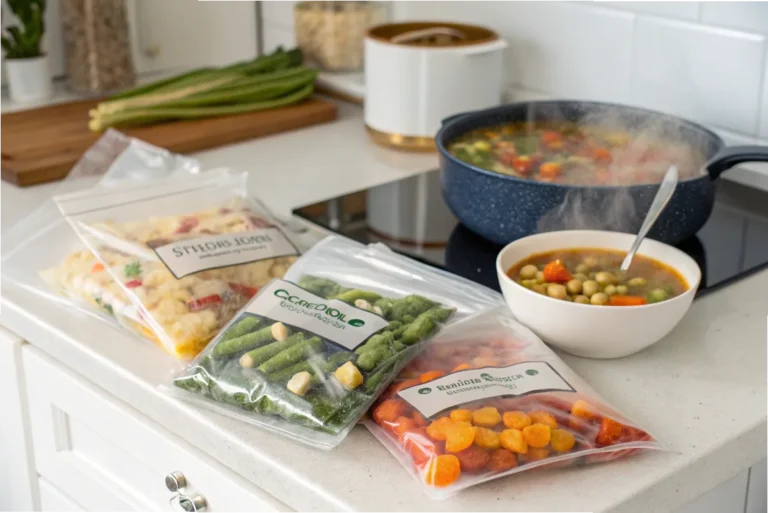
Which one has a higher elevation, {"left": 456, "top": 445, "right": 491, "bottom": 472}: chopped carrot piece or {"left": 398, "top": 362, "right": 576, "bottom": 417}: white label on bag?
{"left": 398, "top": 362, "right": 576, "bottom": 417}: white label on bag

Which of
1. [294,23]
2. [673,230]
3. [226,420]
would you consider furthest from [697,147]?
[294,23]

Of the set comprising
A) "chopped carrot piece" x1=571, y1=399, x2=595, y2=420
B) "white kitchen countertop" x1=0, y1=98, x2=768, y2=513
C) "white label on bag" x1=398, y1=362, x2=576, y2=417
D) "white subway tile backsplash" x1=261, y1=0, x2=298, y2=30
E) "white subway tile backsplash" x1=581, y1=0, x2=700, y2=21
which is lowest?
"white kitchen countertop" x1=0, y1=98, x2=768, y2=513

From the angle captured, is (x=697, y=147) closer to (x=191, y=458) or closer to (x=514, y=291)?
(x=514, y=291)

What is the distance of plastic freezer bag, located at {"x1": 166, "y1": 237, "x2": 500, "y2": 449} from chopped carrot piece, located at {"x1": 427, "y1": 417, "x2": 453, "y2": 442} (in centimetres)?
7

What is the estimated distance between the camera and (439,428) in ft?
2.64

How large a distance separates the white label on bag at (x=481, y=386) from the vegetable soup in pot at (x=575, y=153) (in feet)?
1.11

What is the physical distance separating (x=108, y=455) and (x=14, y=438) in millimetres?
202

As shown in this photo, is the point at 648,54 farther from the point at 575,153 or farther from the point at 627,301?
the point at 627,301

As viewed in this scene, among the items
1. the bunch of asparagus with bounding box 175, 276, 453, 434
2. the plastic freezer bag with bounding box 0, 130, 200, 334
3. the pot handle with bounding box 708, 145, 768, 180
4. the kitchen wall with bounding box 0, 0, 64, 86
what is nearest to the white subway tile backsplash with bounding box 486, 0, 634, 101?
the pot handle with bounding box 708, 145, 768, 180

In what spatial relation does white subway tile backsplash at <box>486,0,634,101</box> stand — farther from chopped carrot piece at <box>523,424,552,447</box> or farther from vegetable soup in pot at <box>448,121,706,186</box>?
chopped carrot piece at <box>523,424,552,447</box>

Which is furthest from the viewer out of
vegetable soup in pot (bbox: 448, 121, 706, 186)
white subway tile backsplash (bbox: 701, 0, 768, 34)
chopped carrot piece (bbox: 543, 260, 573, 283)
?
white subway tile backsplash (bbox: 701, 0, 768, 34)

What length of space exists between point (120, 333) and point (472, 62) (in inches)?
28.1

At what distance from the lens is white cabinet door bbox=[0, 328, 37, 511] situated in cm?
117

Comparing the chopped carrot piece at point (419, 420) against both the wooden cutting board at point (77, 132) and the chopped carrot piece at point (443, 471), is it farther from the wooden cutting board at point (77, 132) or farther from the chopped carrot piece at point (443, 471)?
the wooden cutting board at point (77, 132)
